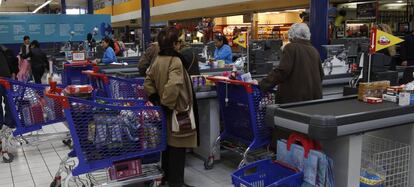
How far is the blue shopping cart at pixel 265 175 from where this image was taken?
8.60 ft

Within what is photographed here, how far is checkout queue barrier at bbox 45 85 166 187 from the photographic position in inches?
123

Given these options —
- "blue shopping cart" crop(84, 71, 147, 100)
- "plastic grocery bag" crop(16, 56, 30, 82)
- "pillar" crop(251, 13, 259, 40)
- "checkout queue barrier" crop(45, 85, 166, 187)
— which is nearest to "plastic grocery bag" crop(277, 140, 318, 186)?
"checkout queue barrier" crop(45, 85, 166, 187)

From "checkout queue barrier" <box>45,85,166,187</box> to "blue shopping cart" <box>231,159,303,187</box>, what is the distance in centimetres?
96

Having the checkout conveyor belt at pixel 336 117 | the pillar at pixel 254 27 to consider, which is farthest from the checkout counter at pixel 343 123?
the pillar at pixel 254 27

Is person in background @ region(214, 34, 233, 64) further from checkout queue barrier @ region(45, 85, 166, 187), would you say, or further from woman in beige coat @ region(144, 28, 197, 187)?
checkout queue barrier @ region(45, 85, 166, 187)

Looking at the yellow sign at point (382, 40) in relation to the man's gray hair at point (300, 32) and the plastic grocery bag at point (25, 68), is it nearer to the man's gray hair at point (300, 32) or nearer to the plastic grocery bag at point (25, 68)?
the man's gray hair at point (300, 32)

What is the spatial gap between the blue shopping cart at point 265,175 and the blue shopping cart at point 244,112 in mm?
815

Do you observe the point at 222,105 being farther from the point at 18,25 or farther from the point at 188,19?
the point at 188,19

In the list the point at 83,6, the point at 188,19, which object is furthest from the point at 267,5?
the point at 83,6

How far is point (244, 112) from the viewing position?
3881mm

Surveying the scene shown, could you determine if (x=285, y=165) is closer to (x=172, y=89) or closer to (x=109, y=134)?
(x=172, y=89)

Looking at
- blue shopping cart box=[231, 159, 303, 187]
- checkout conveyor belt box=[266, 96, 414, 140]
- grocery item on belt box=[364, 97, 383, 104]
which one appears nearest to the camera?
checkout conveyor belt box=[266, 96, 414, 140]

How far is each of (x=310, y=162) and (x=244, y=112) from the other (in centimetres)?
138

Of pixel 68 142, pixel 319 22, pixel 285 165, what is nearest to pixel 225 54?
pixel 319 22
